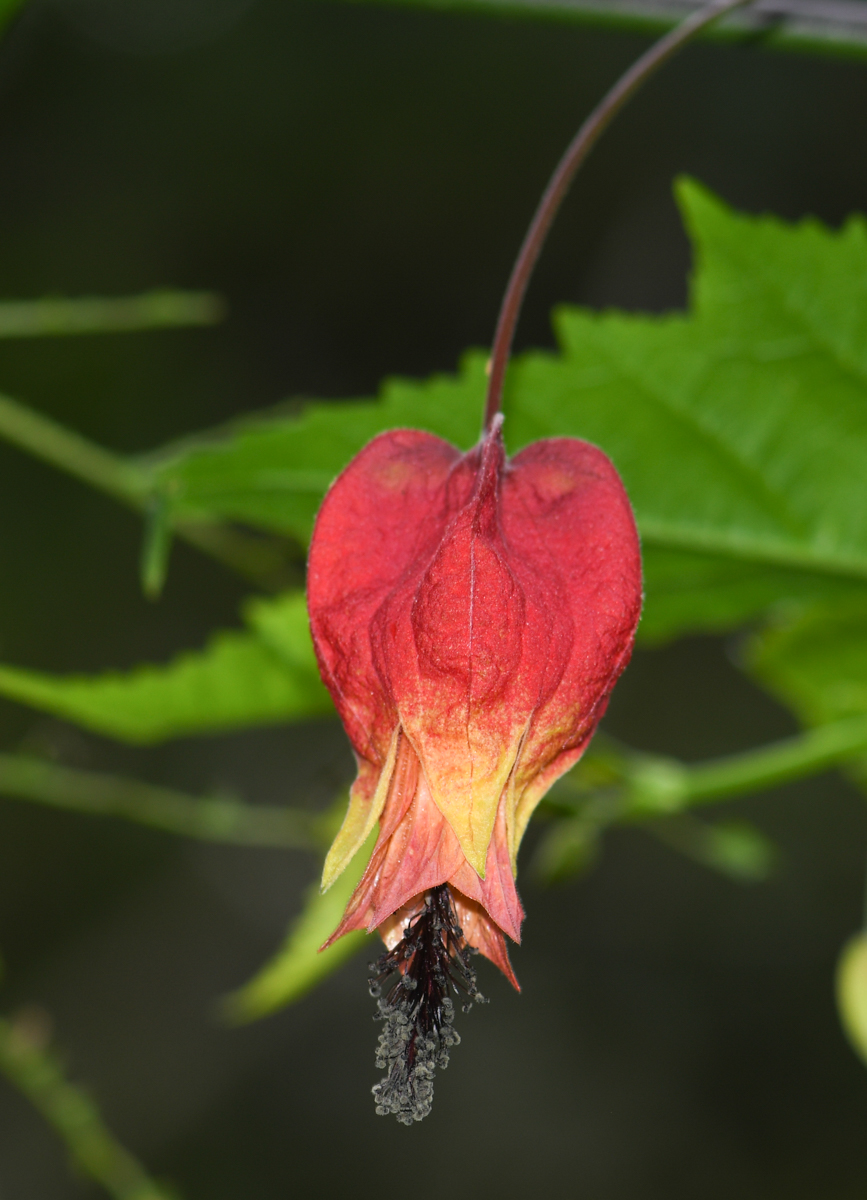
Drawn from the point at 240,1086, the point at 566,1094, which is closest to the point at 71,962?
the point at 240,1086

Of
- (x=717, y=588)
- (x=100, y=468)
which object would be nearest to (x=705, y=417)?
(x=717, y=588)

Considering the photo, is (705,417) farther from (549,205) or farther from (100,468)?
(100,468)

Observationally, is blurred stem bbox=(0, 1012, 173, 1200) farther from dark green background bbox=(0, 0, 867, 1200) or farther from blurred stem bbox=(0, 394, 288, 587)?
dark green background bbox=(0, 0, 867, 1200)

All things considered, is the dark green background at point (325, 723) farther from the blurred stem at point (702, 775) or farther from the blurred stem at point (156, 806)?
the blurred stem at point (702, 775)

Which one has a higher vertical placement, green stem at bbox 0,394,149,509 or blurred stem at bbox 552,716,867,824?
green stem at bbox 0,394,149,509

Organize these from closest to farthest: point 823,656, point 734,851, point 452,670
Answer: point 452,670
point 823,656
point 734,851

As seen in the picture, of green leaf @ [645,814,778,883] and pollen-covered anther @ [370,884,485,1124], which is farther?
green leaf @ [645,814,778,883]

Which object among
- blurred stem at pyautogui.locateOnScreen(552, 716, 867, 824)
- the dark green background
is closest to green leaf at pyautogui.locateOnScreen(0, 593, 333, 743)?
blurred stem at pyautogui.locateOnScreen(552, 716, 867, 824)
